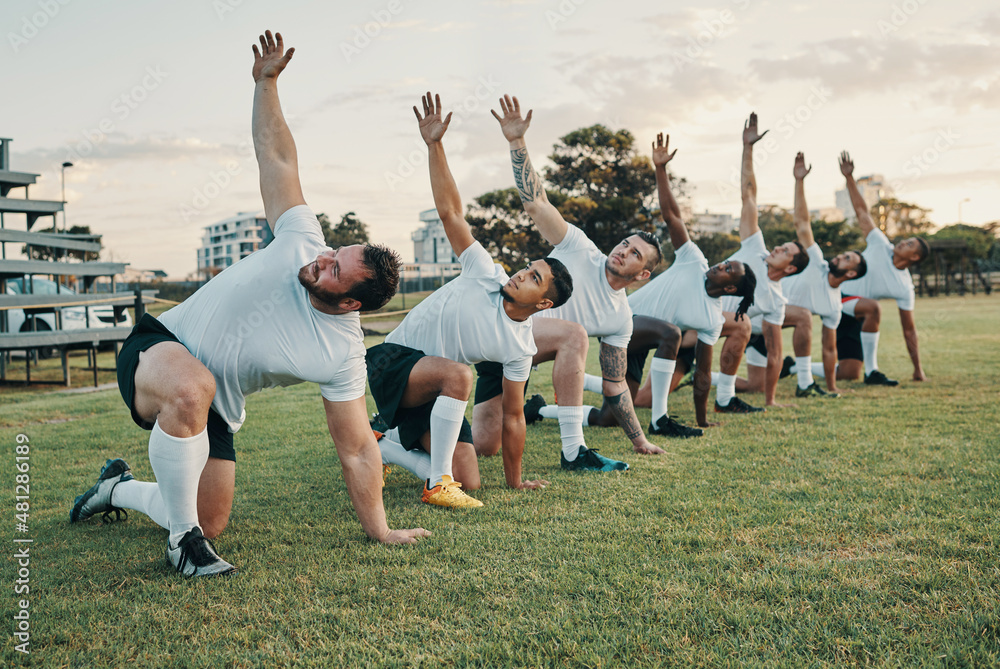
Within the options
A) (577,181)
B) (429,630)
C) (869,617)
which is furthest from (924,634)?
(577,181)

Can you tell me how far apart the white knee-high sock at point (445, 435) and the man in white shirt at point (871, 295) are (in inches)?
267

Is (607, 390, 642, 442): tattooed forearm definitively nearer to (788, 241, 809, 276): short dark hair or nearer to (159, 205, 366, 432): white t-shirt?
(159, 205, 366, 432): white t-shirt

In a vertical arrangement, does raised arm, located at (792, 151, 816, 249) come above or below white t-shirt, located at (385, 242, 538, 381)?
above

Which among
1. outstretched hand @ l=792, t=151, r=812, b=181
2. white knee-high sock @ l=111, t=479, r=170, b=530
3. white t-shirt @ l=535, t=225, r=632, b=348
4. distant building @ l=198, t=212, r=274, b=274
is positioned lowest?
white knee-high sock @ l=111, t=479, r=170, b=530

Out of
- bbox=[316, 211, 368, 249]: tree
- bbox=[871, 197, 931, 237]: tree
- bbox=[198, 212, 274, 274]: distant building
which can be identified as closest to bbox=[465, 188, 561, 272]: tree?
bbox=[316, 211, 368, 249]: tree

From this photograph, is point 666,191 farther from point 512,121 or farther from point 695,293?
point 512,121

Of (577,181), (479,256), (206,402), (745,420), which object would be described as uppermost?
(577,181)

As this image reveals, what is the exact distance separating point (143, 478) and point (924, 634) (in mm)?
4281

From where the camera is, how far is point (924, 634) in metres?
2.17

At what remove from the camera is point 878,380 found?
8.44m

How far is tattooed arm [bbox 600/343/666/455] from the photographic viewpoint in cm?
502

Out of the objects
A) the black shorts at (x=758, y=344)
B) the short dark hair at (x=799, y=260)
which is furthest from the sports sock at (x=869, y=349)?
the short dark hair at (x=799, y=260)

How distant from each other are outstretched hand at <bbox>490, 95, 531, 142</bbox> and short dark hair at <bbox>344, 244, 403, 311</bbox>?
6.50ft

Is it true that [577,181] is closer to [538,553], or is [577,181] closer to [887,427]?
[887,427]
